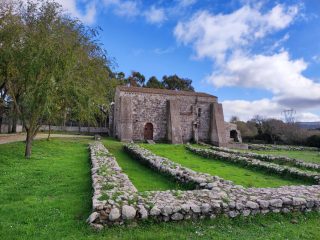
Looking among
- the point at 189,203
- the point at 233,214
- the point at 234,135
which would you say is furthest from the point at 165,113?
the point at 189,203

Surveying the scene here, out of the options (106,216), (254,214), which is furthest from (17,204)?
(254,214)

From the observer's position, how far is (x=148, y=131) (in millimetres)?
35531

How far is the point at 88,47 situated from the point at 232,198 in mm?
13826

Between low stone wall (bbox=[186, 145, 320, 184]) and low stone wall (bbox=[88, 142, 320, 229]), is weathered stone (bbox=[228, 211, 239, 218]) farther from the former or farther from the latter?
low stone wall (bbox=[186, 145, 320, 184])

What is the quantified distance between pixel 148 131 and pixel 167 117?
2.67 m

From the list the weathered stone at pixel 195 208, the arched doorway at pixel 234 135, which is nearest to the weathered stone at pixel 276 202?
the weathered stone at pixel 195 208

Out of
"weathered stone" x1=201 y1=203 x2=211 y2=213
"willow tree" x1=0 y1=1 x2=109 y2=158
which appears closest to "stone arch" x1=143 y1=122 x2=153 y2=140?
"willow tree" x1=0 y1=1 x2=109 y2=158

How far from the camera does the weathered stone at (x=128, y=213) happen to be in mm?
6172

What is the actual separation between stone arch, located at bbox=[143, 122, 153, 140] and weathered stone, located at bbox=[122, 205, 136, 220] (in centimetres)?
2885

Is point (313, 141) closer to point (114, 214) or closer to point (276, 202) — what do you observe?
point (276, 202)

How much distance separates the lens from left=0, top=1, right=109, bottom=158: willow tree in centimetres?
1509

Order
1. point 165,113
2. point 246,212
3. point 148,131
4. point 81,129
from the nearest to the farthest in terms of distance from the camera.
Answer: point 246,212 < point 148,131 < point 165,113 < point 81,129

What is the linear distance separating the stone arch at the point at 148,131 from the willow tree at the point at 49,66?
17.1 metres

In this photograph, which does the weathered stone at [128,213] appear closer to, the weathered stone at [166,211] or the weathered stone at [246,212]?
the weathered stone at [166,211]
